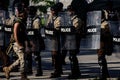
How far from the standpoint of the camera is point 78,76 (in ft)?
44.7

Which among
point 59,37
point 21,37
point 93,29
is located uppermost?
point 93,29

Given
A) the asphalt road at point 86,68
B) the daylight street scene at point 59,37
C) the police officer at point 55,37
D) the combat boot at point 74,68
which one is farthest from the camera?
the asphalt road at point 86,68

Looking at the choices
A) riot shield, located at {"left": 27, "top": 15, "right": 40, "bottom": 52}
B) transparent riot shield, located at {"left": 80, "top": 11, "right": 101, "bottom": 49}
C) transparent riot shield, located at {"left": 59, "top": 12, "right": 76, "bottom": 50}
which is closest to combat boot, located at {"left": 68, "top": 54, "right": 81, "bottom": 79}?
transparent riot shield, located at {"left": 59, "top": 12, "right": 76, "bottom": 50}

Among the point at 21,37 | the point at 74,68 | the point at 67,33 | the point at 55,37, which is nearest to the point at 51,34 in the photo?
the point at 55,37

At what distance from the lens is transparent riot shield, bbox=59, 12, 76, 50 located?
13023 mm

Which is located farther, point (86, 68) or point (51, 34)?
point (86, 68)

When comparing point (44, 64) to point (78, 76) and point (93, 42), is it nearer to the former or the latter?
point (78, 76)

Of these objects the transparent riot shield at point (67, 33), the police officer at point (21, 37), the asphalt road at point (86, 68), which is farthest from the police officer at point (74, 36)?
the police officer at point (21, 37)

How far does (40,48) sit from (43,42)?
189 mm

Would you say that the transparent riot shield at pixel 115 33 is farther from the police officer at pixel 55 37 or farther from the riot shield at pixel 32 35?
the riot shield at pixel 32 35

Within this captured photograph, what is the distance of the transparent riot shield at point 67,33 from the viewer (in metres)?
13.0

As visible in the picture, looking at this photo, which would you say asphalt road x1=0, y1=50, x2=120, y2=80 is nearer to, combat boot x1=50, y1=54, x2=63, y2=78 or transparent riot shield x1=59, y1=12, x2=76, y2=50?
combat boot x1=50, y1=54, x2=63, y2=78

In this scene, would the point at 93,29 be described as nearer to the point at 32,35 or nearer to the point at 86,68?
the point at 32,35

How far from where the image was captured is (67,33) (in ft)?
42.8
